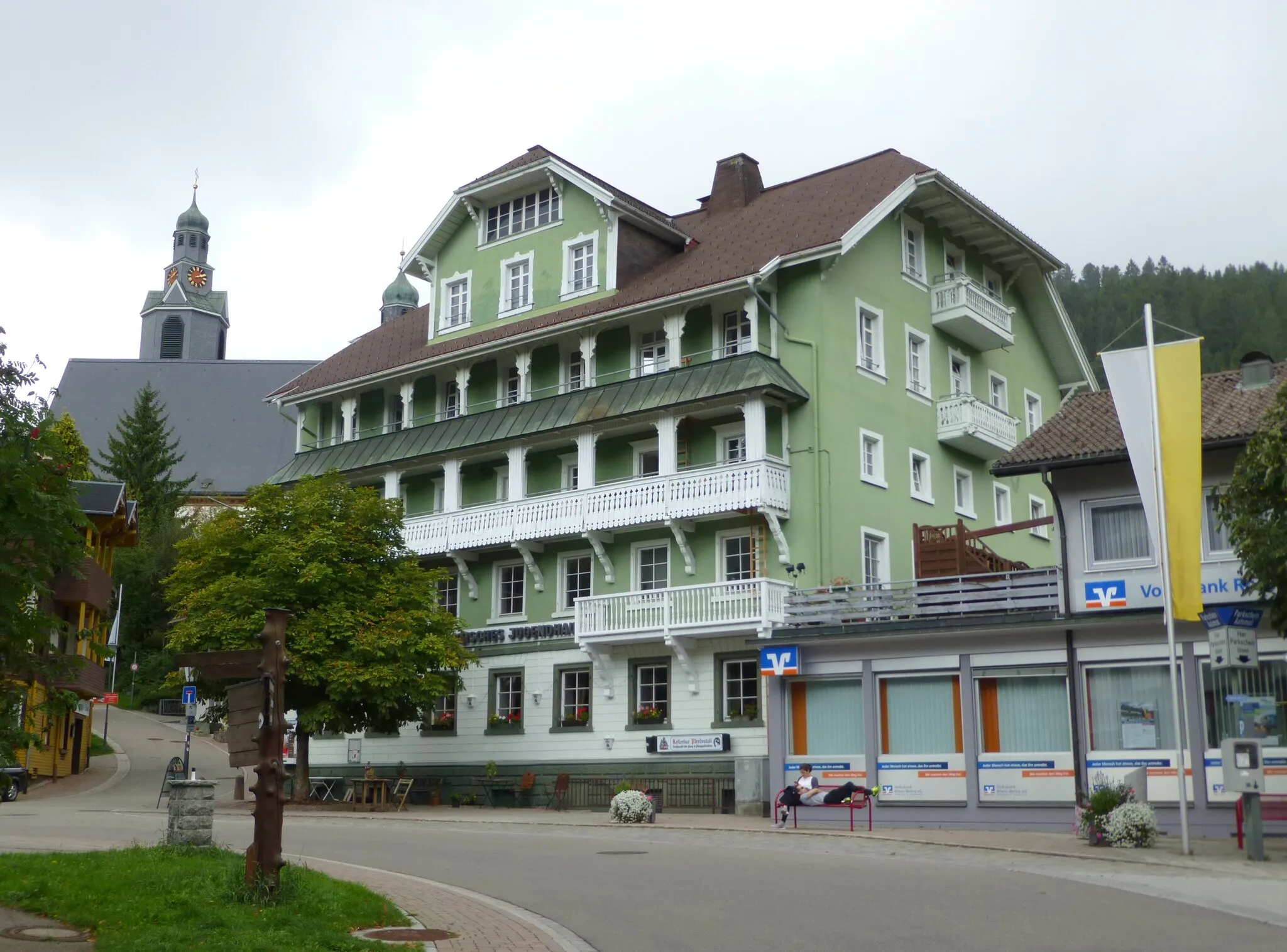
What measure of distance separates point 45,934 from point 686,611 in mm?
22442

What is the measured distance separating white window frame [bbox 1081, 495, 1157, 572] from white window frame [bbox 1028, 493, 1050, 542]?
16.1 m

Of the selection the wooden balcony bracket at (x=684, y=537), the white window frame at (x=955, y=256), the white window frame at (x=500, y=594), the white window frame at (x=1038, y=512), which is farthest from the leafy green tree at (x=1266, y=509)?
the white window frame at (x=1038, y=512)

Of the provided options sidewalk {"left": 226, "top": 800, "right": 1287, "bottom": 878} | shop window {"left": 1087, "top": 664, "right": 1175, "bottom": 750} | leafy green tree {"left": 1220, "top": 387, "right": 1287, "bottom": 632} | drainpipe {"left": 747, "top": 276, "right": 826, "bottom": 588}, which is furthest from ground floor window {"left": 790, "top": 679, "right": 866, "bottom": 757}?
leafy green tree {"left": 1220, "top": 387, "right": 1287, "bottom": 632}

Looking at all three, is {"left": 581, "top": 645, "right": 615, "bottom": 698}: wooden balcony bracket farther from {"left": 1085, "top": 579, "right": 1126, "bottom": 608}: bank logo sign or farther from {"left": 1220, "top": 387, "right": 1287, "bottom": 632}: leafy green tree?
{"left": 1220, "top": 387, "right": 1287, "bottom": 632}: leafy green tree

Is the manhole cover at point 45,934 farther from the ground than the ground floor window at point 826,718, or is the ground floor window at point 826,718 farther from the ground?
the ground floor window at point 826,718

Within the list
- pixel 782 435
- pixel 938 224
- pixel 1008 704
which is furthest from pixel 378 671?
pixel 938 224

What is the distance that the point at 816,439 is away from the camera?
35.4 meters

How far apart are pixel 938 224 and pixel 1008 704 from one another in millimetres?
18116

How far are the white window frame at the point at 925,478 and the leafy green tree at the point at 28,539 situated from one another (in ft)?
97.6

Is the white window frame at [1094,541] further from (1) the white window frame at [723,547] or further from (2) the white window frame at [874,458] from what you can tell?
(2) the white window frame at [874,458]

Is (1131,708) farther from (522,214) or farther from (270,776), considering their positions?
(522,214)

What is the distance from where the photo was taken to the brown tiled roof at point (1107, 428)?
976 inches

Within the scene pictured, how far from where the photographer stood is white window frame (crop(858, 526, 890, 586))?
36.5 meters

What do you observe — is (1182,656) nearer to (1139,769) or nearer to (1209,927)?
(1139,769)
